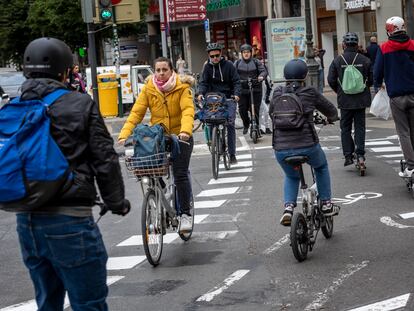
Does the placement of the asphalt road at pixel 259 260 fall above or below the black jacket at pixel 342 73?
below

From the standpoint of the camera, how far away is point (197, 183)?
13312mm

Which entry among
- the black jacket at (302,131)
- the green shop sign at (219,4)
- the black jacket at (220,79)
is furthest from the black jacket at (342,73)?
the green shop sign at (219,4)

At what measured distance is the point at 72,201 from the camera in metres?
4.33

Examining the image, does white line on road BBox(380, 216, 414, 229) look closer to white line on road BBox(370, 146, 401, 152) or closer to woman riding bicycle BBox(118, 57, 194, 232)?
woman riding bicycle BBox(118, 57, 194, 232)

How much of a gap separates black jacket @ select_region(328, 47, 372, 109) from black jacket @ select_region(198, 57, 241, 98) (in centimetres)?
196

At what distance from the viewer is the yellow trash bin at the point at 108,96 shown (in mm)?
28453

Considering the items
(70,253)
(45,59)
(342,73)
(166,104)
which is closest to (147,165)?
(166,104)

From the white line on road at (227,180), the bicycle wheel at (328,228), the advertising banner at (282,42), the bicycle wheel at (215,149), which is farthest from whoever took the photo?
the advertising banner at (282,42)

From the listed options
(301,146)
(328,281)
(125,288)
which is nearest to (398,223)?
(301,146)

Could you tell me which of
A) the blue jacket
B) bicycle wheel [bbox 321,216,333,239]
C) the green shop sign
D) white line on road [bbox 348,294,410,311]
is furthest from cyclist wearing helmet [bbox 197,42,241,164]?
the green shop sign

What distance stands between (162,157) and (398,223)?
2646 millimetres

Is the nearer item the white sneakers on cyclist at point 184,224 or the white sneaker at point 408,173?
the white sneakers on cyclist at point 184,224

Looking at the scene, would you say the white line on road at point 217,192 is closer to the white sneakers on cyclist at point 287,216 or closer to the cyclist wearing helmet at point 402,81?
the cyclist wearing helmet at point 402,81

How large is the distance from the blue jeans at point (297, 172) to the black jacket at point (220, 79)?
19.8ft
